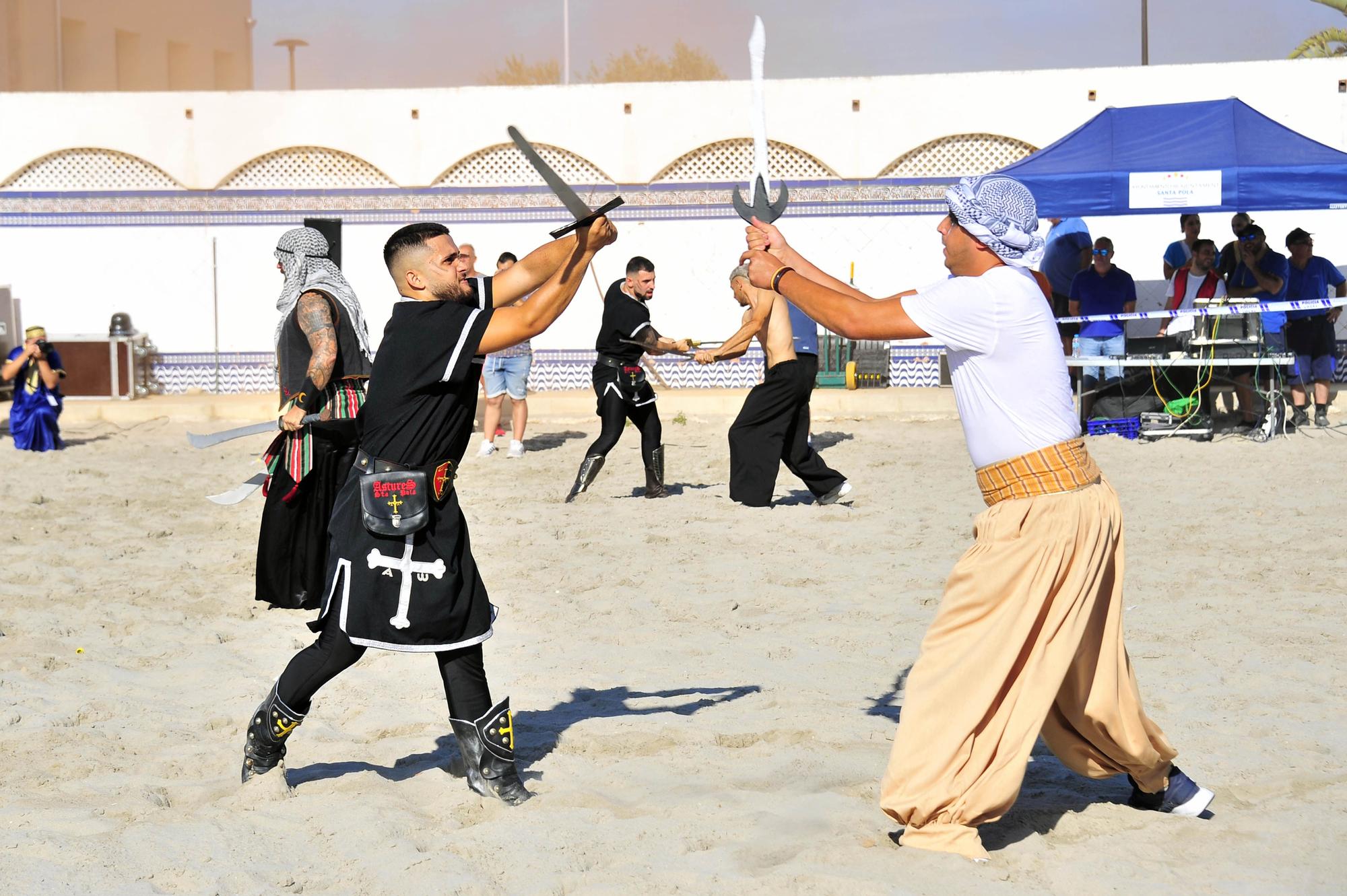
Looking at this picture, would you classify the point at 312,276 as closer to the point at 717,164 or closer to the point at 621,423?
the point at 621,423

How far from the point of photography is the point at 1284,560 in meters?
7.22

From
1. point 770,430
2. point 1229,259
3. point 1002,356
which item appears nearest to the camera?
point 1002,356

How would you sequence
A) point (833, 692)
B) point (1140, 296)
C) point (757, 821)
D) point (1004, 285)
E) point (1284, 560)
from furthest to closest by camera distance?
1. point (1140, 296)
2. point (1284, 560)
3. point (833, 692)
4. point (757, 821)
5. point (1004, 285)

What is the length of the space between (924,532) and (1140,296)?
29.0 ft

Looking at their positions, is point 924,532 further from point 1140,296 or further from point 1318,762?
point 1140,296

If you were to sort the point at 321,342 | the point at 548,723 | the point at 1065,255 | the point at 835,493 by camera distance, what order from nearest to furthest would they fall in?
the point at 548,723, the point at 321,342, the point at 835,493, the point at 1065,255

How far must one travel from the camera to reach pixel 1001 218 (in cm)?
350

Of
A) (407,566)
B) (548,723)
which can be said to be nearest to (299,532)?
(548,723)

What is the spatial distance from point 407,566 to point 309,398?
5.57 ft

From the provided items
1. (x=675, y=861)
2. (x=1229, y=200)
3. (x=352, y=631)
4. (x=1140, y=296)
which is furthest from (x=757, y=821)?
(x=1140, y=296)

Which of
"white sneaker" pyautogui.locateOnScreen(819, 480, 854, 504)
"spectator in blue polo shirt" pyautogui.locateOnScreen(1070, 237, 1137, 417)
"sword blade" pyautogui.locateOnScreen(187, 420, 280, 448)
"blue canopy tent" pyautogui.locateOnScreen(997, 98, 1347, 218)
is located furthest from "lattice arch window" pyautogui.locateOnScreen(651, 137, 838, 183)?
"sword blade" pyautogui.locateOnScreen(187, 420, 280, 448)

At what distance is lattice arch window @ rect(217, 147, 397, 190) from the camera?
16891 millimetres

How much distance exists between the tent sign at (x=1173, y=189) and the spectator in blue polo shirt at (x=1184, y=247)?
0.74 m

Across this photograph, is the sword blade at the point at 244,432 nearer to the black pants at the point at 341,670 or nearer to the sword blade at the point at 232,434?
the sword blade at the point at 232,434
